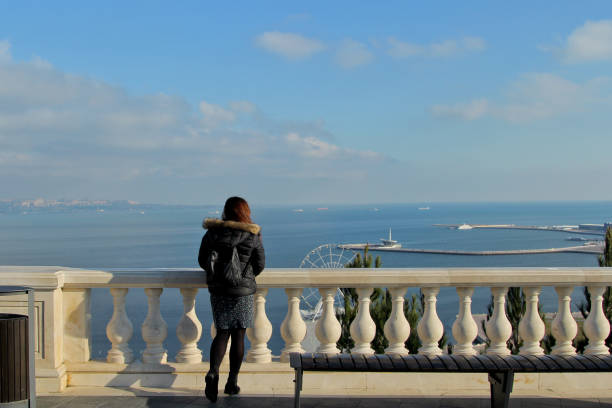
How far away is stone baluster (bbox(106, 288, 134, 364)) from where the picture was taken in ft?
17.6

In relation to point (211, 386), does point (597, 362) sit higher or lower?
higher

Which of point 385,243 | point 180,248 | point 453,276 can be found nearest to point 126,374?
point 453,276

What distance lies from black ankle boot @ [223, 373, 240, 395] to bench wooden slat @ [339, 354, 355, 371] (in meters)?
1.32

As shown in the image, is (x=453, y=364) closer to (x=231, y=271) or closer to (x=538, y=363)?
(x=538, y=363)

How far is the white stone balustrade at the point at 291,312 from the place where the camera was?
5.24 meters

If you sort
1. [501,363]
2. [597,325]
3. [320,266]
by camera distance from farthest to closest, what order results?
[320,266] → [597,325] → [501,363]

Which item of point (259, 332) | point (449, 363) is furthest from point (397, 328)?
point (259, 332)

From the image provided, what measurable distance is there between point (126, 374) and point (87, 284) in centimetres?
95

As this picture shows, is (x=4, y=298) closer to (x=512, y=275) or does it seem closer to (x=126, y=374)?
(x=126, y=374)

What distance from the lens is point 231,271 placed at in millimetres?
4746

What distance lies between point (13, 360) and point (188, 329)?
1518 mm

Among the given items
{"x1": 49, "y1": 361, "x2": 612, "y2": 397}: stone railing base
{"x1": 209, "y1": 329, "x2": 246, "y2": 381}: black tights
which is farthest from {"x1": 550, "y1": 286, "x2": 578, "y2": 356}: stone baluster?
{"x1": 209, "y1": 329, "x2": 246, "y2": 381}: black tights

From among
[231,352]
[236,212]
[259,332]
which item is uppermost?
[236,212]

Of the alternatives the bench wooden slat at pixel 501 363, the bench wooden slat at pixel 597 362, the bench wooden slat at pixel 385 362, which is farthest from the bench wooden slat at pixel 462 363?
the bench wooden slat at pixel 597 362
